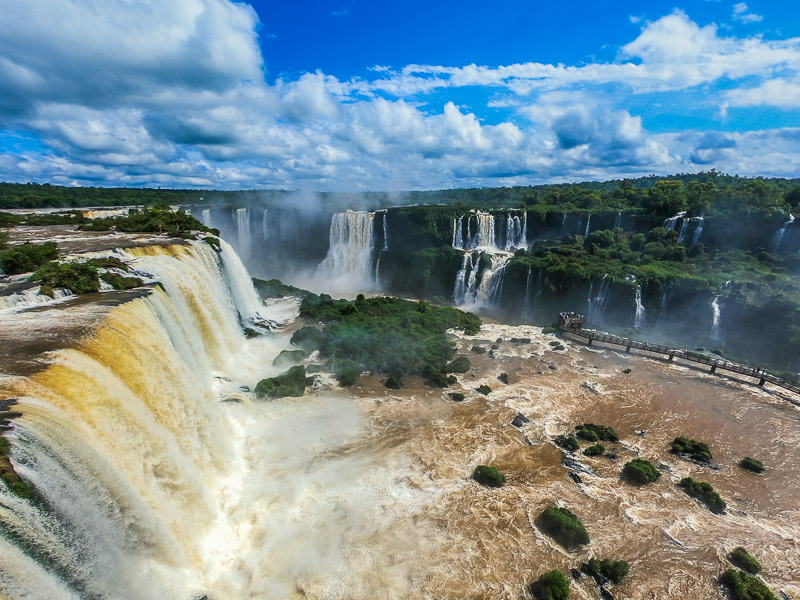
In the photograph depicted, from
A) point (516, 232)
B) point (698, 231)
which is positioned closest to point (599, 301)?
point (698, 231)

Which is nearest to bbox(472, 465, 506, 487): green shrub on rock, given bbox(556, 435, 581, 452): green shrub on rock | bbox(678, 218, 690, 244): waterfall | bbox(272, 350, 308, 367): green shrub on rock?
bbox(556, 435, 581, 452): green shrub on rock

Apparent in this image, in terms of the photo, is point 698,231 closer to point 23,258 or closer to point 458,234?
point 458,234

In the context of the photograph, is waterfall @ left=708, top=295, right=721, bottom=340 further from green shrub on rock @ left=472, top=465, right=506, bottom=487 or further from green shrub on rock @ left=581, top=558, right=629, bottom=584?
green shrub on rock @ left=581, top=558, right=629, bottom=584

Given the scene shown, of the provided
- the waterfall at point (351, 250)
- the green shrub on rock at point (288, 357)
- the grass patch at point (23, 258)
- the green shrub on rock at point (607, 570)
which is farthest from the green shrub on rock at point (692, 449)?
the waterfall at point (351, 250)

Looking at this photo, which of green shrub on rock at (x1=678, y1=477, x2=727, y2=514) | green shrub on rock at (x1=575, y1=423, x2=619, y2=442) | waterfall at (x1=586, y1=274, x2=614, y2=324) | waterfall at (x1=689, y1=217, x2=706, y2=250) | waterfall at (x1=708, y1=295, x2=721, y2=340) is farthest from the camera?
waterfall at (x1=689, y1=217, x2=706, y2=250)

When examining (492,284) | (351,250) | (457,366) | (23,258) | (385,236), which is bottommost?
(457,366)

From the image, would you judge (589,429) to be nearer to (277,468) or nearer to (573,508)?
(573,508)
